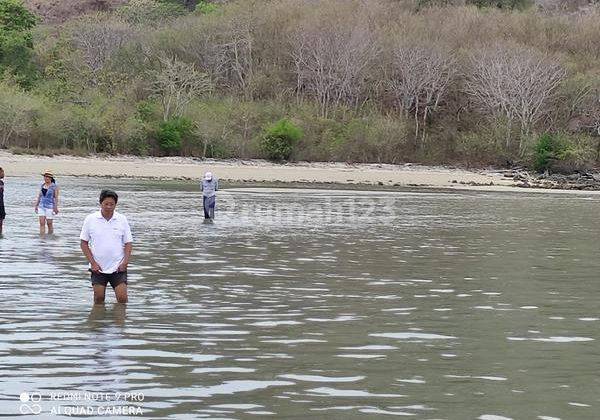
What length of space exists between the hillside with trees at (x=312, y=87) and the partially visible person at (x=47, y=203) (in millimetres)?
46088

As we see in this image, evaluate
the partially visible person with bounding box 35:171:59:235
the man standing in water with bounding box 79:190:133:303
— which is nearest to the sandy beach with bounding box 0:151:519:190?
the partially visible person with bounding box 35:171:59:235

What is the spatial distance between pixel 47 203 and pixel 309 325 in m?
12.6

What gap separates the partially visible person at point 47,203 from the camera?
2411 centimetres

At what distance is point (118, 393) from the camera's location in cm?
916

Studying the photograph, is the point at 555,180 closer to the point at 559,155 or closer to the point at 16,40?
the point at 559,155

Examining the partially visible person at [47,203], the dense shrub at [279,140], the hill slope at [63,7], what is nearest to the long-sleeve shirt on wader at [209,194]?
the partially visible person at [47,203]

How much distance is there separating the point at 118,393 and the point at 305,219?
77.5ft

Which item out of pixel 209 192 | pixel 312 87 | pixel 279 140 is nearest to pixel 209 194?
pixel 209 192

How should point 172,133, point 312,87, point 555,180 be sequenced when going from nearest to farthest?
point 555,180 < point 172,133 < point 312,87

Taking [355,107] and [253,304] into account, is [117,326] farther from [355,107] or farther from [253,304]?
[355,107]

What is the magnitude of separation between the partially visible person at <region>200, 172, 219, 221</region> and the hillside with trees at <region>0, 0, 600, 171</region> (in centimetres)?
4109

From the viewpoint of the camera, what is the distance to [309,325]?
42.7 feet

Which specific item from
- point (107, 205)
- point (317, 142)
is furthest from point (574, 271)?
point (317, 142)

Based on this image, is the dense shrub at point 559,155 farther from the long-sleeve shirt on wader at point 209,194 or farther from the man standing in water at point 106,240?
the man standing in water at point 106,240
